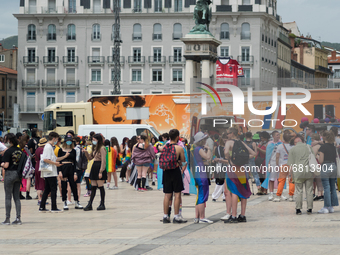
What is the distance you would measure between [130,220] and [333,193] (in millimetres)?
4402

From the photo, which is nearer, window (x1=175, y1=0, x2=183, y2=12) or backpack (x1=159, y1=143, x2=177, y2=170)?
backpack (x1=159, y1=143, x2=177, y2=170)

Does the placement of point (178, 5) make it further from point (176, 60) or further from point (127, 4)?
point (176, 60)

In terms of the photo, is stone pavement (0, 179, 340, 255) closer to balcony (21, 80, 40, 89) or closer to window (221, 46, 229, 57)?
window (221, 46, 229, 57)

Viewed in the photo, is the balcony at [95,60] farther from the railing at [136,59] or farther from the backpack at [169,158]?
the backpack at [169,158]

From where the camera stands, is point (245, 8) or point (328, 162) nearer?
point (328, 162)

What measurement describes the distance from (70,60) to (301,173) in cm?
7003

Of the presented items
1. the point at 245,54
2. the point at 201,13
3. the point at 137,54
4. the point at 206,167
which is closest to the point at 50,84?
the point at 137,54

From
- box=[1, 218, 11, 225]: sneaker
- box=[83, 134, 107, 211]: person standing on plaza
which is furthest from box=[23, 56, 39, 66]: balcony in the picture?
box=[1, 218, 11, 225]: sneaker

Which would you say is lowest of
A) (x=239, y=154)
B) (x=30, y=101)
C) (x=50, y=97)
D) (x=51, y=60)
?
(x=239, y=154)

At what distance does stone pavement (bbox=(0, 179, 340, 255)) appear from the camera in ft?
29.3

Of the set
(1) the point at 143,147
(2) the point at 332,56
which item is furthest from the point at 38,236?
(2) the point at 332,56

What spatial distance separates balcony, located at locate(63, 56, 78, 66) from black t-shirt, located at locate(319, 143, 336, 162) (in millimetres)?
69009

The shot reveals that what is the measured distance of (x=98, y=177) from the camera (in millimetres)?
14078

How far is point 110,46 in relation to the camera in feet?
264
